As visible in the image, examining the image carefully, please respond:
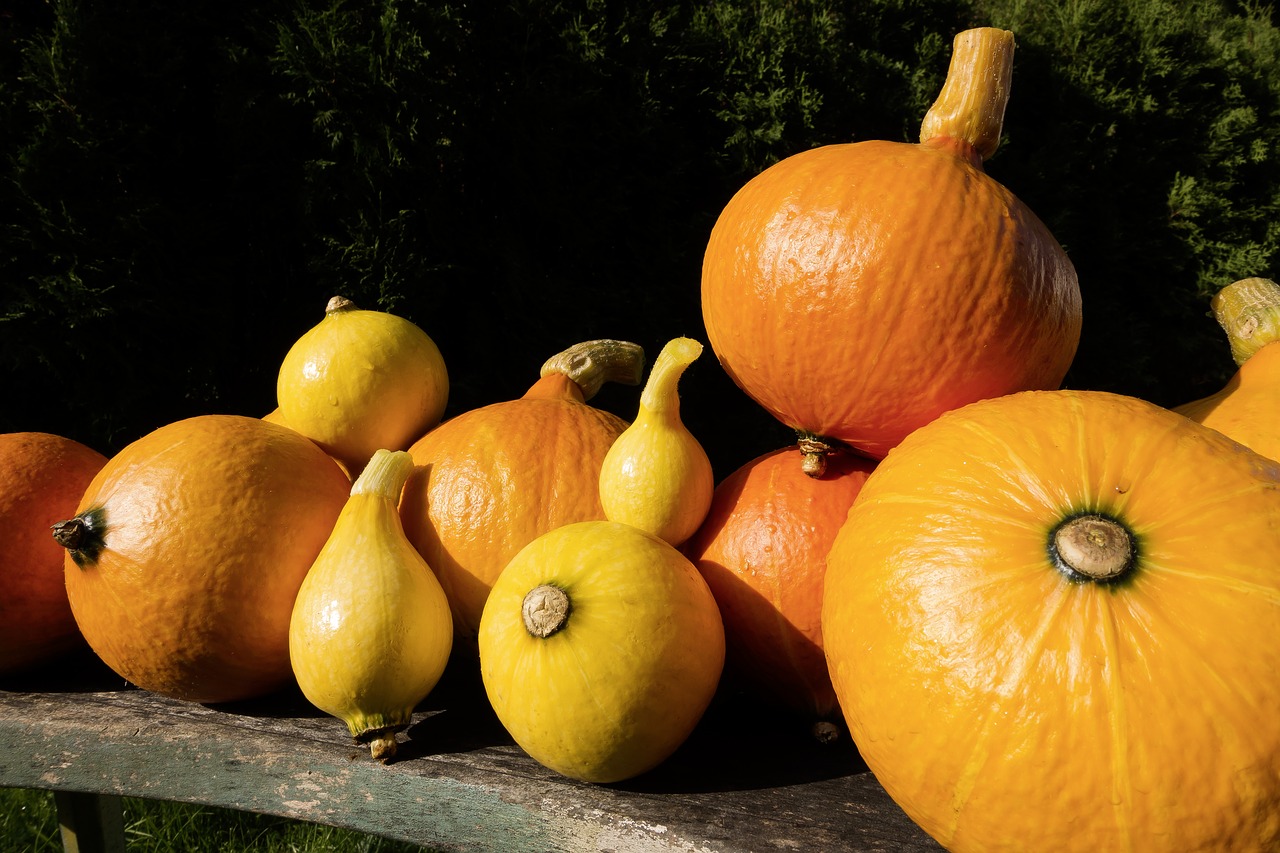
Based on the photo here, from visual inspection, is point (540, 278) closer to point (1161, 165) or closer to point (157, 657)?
point (157, 657)

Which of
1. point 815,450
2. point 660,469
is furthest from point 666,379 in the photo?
point 815,450

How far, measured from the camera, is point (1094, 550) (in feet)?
2.65

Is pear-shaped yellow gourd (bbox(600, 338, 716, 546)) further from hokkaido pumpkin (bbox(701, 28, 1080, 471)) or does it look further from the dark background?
the dark background

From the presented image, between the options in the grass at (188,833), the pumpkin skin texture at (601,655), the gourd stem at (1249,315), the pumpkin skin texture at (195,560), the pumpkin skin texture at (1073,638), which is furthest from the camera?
the grass at (188,833)

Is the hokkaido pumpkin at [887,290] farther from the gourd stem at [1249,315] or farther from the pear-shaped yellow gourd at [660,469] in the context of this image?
the gourd stem at [1249,315]

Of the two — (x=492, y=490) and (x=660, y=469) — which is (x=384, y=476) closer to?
(x=492, y=490)

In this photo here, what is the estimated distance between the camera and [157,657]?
1237 mm

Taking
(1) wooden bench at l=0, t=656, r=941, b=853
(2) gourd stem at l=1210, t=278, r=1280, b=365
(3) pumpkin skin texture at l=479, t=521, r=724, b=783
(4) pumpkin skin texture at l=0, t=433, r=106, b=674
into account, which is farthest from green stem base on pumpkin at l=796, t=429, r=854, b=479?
(4) pumpkin skin texture at l=0, t=433, r=106, b=674

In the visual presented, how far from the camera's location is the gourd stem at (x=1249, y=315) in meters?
1.32

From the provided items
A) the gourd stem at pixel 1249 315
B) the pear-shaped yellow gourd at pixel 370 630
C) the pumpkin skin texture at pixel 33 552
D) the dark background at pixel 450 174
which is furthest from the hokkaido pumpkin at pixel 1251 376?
the pumpkin skin texture at pixel 33 552

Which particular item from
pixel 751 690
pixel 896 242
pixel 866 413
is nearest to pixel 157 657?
pixel 751 690

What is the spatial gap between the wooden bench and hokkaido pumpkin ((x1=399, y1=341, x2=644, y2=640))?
240 mm

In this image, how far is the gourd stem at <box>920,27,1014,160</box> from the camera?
127 centimetres

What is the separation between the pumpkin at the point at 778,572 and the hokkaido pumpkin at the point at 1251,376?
0.51 metres
